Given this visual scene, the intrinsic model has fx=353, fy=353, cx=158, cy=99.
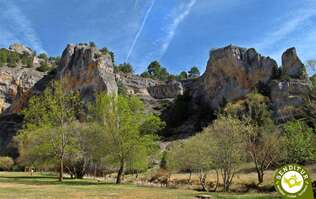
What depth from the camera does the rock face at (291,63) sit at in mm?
91806

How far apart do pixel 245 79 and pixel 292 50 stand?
1441 cm

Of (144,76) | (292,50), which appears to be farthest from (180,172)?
(144,76)

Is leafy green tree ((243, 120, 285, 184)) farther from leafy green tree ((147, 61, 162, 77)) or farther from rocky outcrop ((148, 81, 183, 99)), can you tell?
leafy green tree ((147, 61, 162, 77))

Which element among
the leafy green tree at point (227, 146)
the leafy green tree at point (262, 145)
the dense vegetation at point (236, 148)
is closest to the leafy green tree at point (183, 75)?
the leafy green tree at point (262, 145)

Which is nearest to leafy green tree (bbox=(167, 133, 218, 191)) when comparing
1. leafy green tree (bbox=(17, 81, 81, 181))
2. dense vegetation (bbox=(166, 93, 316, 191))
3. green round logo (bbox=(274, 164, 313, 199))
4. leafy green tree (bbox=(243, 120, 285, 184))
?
dense vegetation (bbox=(166, 93, 316, 191))

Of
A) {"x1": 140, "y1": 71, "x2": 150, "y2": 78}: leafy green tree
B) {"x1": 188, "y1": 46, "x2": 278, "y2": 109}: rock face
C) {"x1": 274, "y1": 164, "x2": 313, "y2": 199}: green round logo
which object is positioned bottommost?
{"x1": 274, "y1": 164, "x2": 313, "y2": 199}: green round logo

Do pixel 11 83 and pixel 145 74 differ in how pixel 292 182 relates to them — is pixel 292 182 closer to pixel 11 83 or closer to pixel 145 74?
pixel 11 83

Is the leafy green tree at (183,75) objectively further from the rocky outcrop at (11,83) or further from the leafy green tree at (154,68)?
the rocky outcrop at (11,83)

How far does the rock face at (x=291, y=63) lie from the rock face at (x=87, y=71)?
5032 cm

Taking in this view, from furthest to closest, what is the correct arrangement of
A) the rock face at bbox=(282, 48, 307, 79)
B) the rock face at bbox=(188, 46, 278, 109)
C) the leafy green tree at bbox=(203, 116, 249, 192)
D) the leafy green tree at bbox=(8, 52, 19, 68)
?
the leafy green tree at bbox=(8, 52, 19, 68)
the rock face at bbox=(188, 46, 278, 109)
the rock face at bbox=(282, 48, 307, 79)
the leafy green tree at bbox=(203, 116, 249, 192)

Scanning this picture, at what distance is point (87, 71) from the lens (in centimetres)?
11231

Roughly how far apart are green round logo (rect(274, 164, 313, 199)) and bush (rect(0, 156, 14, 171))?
328 feet

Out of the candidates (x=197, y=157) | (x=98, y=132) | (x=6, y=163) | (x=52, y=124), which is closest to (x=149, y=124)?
(x=98, y=132)

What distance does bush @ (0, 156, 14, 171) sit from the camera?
93.6 meters
